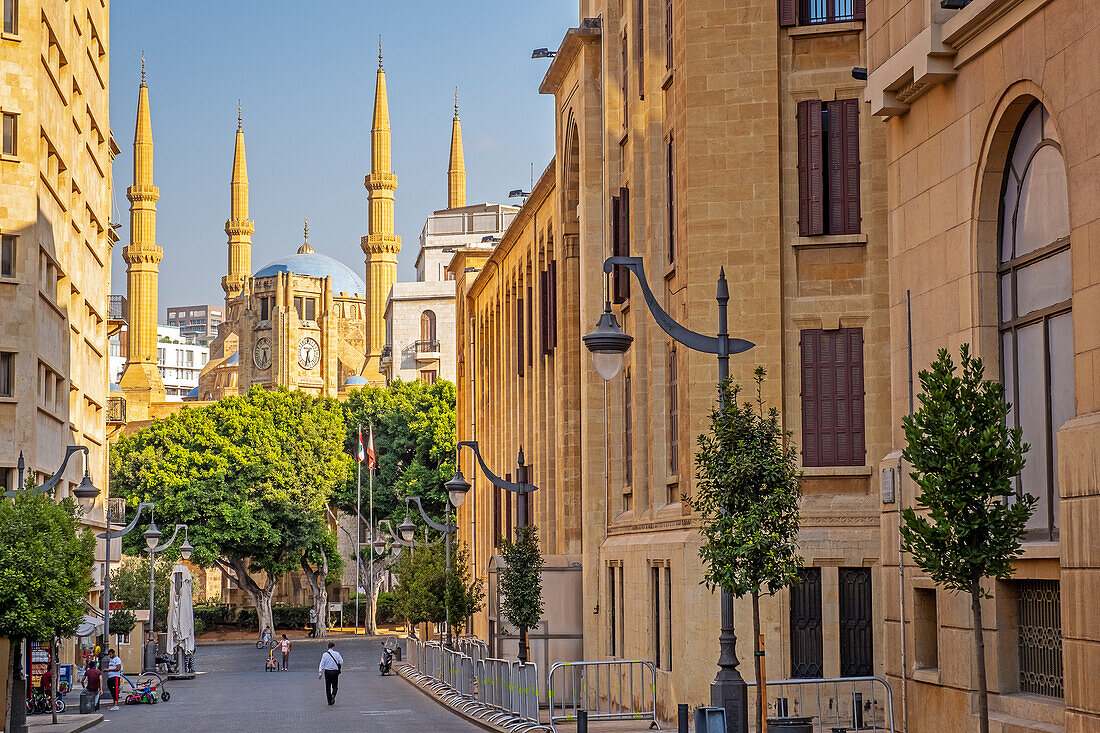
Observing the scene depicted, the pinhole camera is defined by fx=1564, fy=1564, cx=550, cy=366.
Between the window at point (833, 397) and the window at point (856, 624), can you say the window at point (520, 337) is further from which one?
the window at point (856, 624)

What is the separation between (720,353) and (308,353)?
5500 inches

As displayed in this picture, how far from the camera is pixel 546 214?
42.0m

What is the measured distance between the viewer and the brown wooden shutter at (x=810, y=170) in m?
24.1

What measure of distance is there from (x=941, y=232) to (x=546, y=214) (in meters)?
25.8

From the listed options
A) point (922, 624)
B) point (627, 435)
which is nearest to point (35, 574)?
point (627, 435)

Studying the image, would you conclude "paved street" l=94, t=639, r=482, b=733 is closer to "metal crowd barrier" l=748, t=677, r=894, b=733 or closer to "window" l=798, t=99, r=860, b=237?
A: "metal crowd barrier" l=748, t=677, r=894, b=733

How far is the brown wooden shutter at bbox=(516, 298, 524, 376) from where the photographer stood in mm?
46969

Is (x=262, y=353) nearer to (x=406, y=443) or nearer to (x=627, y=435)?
(x=406, y=443)

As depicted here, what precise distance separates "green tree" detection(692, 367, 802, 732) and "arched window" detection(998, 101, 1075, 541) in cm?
250

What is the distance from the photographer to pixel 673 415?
87.6 ft

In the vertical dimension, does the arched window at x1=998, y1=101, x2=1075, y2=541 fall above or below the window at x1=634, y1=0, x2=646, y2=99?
below

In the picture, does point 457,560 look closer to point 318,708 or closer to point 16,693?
point 318,708

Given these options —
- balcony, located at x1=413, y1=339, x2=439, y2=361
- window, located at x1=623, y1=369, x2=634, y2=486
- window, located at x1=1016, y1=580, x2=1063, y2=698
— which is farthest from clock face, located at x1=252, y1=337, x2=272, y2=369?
window, located at x1=1016, y1=580, x2=1063, y2=698

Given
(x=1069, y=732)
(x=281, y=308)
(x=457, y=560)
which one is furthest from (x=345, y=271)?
(x=1069, y=732)
